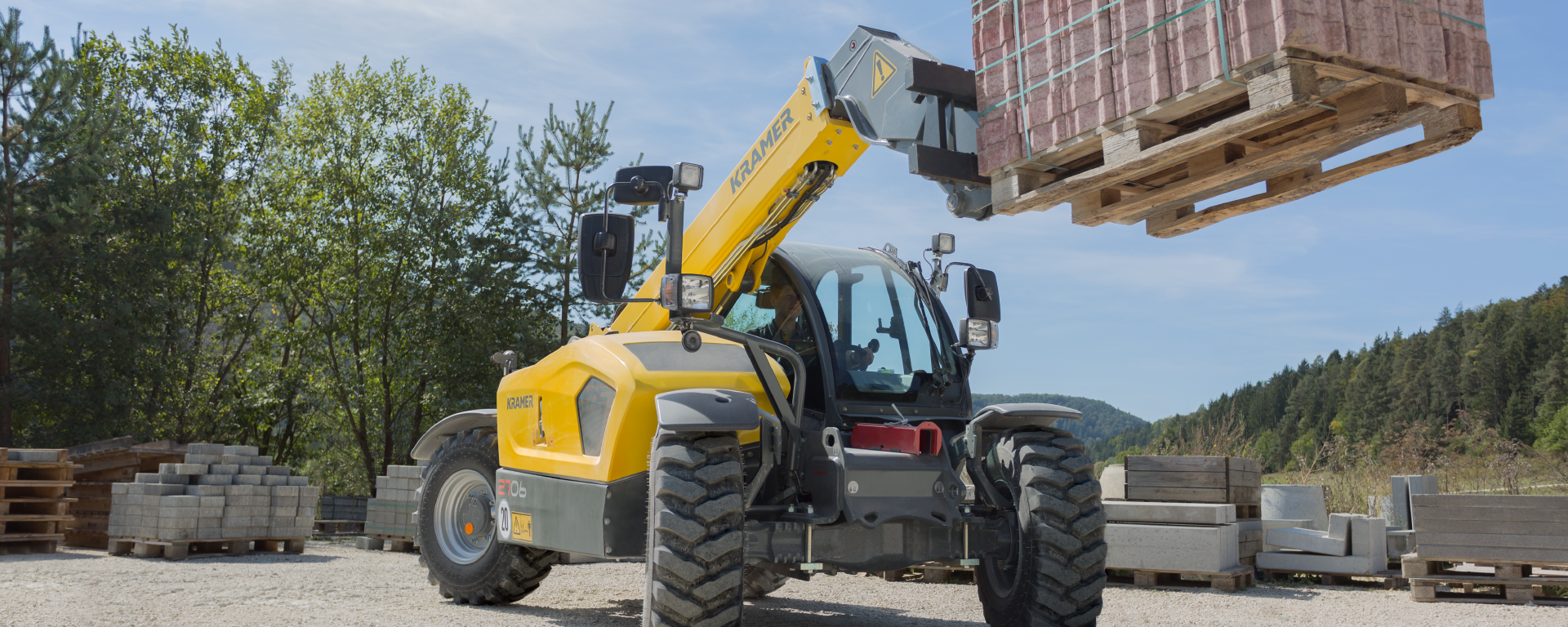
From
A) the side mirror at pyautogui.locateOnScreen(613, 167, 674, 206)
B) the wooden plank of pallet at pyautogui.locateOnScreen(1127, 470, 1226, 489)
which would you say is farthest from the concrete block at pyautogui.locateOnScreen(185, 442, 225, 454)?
the wooden plank of pallet at pyautogui.locateOnScreen(1127, 470, 1226, 489)

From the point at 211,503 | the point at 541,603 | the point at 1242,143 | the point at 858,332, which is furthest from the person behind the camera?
the point at 211,503

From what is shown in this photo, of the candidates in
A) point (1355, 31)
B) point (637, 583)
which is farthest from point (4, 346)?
point (1355, 31)

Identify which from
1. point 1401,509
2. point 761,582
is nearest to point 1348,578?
point 1401,509

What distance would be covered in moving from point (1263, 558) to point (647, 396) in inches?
337

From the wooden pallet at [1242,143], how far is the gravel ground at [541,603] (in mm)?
3742

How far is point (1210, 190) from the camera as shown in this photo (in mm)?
5496

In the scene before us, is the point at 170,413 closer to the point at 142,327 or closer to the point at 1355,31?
the point at 142,327

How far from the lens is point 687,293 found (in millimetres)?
5777

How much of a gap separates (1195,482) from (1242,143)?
6.89m

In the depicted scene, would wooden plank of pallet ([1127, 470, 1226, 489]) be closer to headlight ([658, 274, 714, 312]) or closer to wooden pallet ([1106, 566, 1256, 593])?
wooden pallet ([1106, 566, 1256, 593])

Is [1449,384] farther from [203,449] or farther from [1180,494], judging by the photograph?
[203,449]

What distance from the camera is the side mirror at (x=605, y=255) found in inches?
219

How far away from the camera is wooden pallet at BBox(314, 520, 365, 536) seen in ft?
64.3

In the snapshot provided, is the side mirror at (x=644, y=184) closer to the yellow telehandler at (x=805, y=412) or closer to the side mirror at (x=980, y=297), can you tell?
the yellow telehandler at (x=805, y=412)
